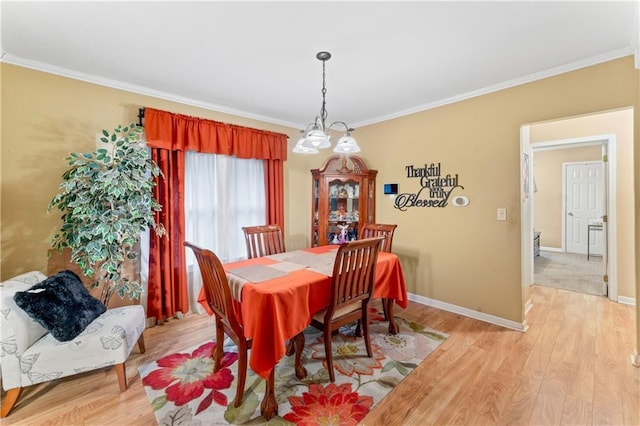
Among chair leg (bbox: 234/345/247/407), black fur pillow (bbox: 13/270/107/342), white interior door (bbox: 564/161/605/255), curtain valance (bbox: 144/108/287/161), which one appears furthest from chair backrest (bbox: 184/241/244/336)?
white interior door (bbox: 564/161/605/255)

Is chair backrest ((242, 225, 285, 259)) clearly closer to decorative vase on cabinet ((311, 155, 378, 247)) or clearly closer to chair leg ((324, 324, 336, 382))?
decorative vase on cabinet ((311, 155, 378, 247))

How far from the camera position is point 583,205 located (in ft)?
19.0

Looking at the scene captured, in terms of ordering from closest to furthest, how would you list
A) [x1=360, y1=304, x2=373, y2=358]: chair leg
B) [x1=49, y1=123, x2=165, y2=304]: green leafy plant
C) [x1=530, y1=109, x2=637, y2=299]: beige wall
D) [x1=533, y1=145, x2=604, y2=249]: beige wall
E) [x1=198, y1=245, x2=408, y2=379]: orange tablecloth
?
[x1=198, y1=245, x2=408, y2=379]: orange tablecloth
[x1=49, y1=123, x2=165, y2=304]: green leafy plant
[x1=360, y1=304, x2=373, y2=358]: chair leg
[x1=530, y1=109, x2=637, y2=299]: beige wall
[x1=533, y1=145, x2=604, y2=249]: beige wall

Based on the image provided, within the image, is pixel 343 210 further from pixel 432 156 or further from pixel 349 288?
pixel 349 288

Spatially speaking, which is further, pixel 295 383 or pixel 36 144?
pixel 36 144

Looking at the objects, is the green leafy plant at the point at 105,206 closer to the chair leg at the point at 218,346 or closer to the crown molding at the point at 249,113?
the crown molding at the point at 249,113

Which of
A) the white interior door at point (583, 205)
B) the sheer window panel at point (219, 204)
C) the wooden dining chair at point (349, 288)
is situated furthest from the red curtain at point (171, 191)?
the white interior door at point (583, 205)

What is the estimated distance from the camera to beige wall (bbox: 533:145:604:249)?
Answer: 19.8 feet

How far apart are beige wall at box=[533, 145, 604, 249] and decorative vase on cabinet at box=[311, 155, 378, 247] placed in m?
4.95

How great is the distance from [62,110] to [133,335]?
83.0 inches

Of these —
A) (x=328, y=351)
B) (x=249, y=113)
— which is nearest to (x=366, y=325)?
(x=328, y=351)

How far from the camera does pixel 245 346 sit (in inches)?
70.7

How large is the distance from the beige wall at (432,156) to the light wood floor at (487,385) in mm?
517

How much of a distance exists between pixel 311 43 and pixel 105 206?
84.2 inches
